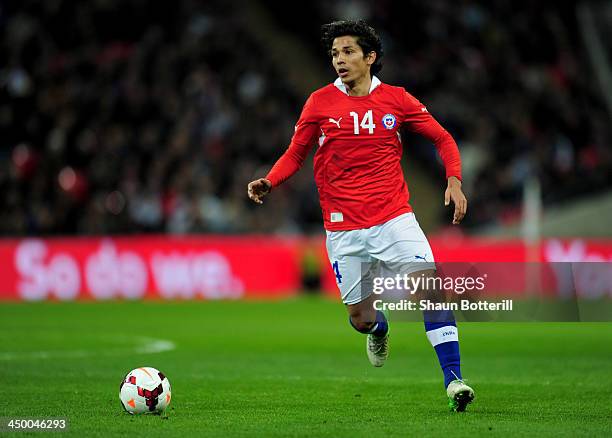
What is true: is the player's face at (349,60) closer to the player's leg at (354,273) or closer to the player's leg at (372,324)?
the player's leg at (354,273)

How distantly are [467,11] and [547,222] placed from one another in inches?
236

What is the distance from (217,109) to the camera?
76.4 ft

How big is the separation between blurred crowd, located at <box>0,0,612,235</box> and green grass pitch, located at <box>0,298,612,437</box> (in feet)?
14.4

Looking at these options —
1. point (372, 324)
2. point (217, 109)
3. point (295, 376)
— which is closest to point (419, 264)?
point (372, 324)

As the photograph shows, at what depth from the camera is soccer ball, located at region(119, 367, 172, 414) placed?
24.3ft

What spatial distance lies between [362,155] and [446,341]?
54.1 inches

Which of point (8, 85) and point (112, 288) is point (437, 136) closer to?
point (112, 288)

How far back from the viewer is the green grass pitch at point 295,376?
717 centimetres

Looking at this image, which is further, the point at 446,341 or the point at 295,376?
the point at 295,376

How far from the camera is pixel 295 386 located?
9383 millimetres

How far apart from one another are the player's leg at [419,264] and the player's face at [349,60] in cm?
100

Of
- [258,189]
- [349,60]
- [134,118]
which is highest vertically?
[134,118]

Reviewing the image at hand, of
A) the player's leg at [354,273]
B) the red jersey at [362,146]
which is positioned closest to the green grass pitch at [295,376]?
the player's leg at [354,273]

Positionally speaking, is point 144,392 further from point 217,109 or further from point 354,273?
point 217,109
